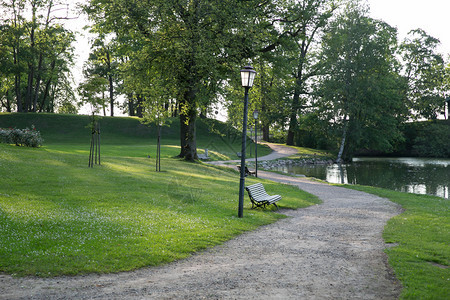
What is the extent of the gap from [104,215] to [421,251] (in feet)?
28.3

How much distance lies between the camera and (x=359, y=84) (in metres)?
44.9

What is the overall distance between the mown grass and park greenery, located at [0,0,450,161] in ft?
52.4

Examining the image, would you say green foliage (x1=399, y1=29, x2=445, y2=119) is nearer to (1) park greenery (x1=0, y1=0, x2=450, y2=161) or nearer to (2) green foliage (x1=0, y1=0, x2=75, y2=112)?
(1) park greenery (x1=0, y1=0, x2=450, y2=161)

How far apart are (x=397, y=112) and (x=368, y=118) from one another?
970cm

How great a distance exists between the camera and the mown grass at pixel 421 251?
6309 millimetres

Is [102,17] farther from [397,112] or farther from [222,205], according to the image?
[397,112]

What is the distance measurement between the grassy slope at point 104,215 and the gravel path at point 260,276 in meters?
0.57

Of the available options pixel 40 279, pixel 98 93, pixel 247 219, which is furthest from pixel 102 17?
pixel 40 279

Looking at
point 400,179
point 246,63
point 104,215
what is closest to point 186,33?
point 246,63

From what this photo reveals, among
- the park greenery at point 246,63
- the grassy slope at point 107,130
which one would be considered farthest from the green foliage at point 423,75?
the grassy slope at point 107,130

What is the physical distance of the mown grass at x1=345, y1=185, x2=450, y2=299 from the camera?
631 centimetres

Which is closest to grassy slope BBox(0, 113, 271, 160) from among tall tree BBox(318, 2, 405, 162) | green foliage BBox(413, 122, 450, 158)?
tall tree BBox(318, 2, 405, 162)

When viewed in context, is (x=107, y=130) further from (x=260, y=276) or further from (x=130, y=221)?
(x=260, y=276)

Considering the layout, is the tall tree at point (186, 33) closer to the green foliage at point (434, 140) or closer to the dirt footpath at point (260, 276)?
the dirt footpath at point (260, 276)
